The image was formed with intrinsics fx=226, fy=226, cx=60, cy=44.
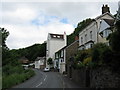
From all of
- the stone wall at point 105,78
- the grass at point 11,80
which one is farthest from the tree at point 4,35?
the stone wall at point 105,78

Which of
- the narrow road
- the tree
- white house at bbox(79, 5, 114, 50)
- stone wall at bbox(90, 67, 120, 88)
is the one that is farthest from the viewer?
the tree

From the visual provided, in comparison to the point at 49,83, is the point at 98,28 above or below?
above

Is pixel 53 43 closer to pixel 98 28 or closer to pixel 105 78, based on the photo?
pixel 98 28

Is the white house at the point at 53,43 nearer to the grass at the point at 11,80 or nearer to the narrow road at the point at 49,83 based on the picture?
the narrow road at the point at 49,83

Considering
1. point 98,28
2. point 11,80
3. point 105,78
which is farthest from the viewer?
point 98,28

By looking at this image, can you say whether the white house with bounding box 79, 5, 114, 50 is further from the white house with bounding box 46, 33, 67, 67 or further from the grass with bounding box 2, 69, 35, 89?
the white house with bounding box 46, 33, 67, 67

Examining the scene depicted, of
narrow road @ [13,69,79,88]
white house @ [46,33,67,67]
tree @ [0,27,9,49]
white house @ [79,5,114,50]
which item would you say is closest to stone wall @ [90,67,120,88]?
narrow road @ [13,69,79,88]

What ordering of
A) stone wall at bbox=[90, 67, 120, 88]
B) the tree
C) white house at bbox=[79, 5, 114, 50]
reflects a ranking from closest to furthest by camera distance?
stone wall at bbox=[90, 67, 120, 88] < white house at bbox=[79, 5, 114, 50] < the tree

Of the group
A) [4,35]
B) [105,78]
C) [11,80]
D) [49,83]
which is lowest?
[49,83]

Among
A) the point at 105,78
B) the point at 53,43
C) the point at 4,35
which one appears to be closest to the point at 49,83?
the point at 105,78

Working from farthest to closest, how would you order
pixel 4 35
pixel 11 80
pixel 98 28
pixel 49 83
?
pixel 4 35, pixel 98 28, pixel 49 83, pixel 11 80

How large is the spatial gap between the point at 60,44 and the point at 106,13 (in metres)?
46.3

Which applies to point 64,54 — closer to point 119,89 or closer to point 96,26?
point 96,26

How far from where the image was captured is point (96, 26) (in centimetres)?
3841
